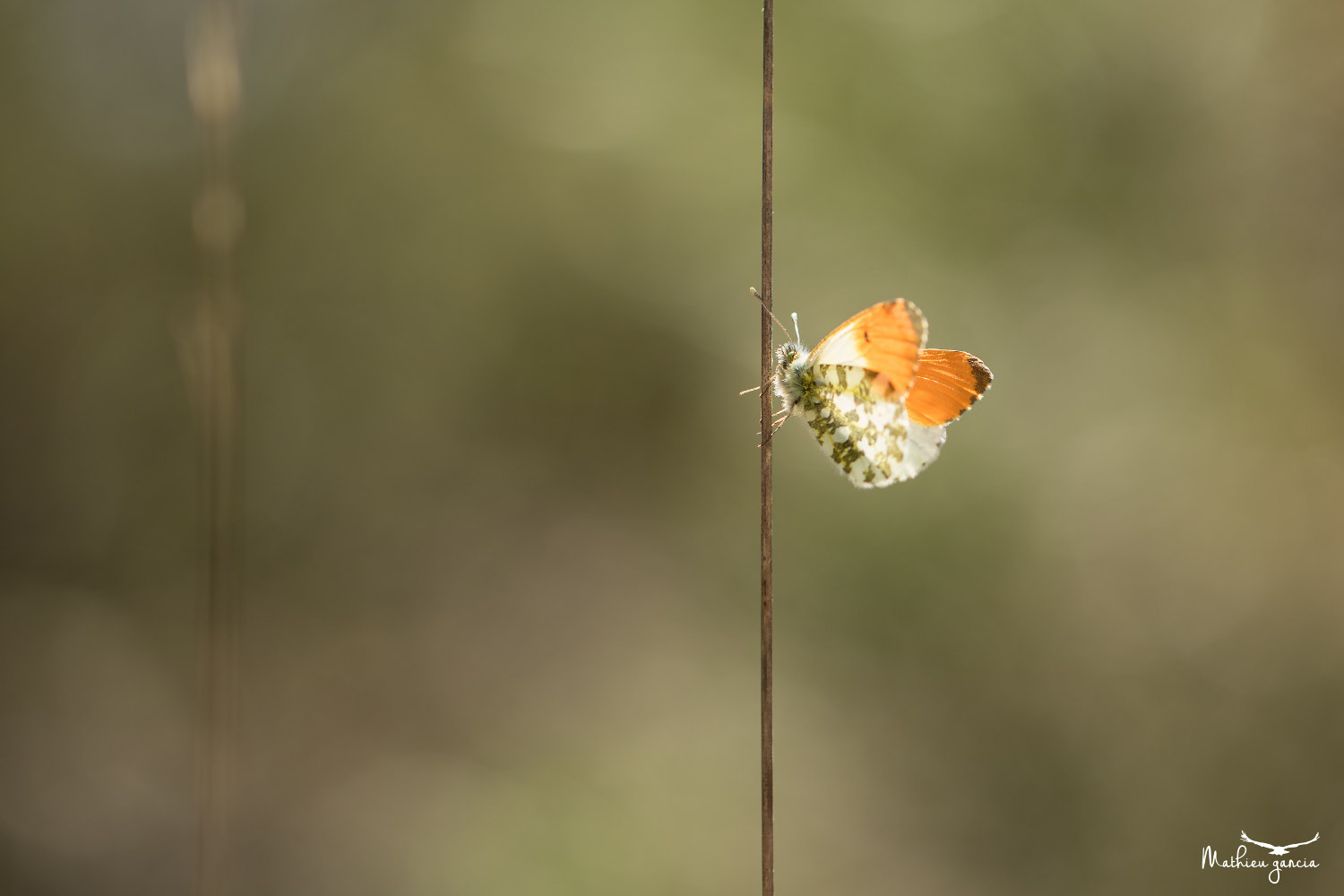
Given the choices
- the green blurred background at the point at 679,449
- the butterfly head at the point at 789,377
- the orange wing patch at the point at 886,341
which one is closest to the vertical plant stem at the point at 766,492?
the orange wing patch at the point at 886,341

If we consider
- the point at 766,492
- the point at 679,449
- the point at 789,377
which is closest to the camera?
the point at 766,492

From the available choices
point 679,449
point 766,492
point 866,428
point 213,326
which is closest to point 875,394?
point 866,428

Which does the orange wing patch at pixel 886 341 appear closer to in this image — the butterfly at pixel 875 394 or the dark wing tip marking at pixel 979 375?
the butterfly at pixel 875 394

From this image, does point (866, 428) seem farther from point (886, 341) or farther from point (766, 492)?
point (766, 492)

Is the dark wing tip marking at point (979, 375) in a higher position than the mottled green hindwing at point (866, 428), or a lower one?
higher

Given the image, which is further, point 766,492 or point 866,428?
point 866,428

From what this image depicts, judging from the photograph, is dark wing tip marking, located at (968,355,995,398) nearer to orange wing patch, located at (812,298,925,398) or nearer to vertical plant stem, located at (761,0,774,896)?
orange wing patch, located at (812,298,925,398)

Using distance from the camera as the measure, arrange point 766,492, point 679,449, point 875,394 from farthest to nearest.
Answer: point 679,449
point 875,394
point 766,492
